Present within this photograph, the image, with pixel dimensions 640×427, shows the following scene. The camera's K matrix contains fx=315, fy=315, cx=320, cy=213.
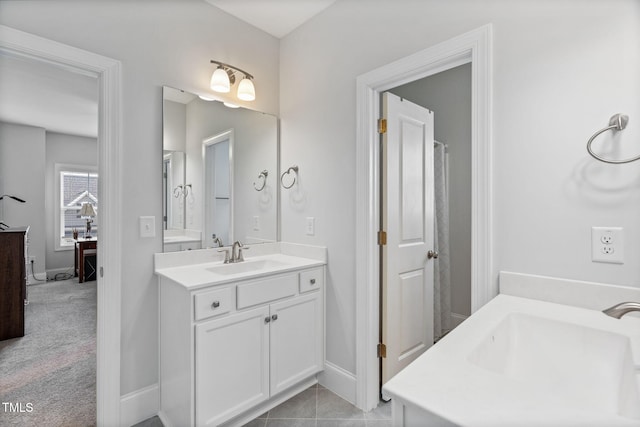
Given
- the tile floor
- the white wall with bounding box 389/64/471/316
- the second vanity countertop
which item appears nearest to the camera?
the second vanity countertop

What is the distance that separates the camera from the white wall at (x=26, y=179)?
16.1 ft

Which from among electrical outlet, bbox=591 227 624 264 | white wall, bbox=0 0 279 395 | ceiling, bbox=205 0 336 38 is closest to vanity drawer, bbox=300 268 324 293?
white wall, bbox=0 0 279 395

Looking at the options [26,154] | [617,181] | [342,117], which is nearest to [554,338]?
[617,181]

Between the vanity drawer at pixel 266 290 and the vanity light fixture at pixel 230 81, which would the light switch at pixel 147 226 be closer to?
the vanity drawer at pixel 266 290

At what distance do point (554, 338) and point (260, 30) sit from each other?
2611mm

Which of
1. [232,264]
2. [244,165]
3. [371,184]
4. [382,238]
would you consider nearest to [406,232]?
[382,238]

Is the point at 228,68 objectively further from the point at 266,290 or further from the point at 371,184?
the point at 266,290

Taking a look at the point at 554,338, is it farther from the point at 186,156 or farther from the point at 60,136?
the point at 60,136

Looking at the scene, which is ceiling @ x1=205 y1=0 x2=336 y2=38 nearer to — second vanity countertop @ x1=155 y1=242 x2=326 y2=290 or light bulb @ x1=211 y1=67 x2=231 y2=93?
light bulb @ x1=211 y1=67 x2=231 y2=93

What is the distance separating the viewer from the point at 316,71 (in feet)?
→ 7.44

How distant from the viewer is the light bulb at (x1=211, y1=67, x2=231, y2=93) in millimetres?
2137

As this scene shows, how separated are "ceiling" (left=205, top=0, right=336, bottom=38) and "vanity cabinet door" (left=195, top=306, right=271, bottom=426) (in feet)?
6.58

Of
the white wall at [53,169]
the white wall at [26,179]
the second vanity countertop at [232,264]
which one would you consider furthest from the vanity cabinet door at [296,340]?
the white wall at [53,169]

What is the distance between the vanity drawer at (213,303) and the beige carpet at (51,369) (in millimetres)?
1036
